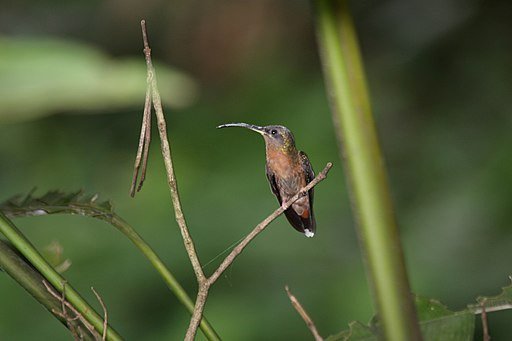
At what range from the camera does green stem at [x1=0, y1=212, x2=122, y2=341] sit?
582 millimetres

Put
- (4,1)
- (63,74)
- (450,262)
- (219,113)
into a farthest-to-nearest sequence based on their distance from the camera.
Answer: (4,1), (219,113), (450,262), (63,74)

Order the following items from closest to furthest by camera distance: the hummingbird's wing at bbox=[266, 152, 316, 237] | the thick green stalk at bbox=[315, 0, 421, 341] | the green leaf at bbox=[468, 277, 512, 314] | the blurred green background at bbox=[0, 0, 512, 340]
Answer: the thick green stalk at bbox=[315, 0, 421, 341] < the green leaf at bbox=[468, 277, 512, 314] < the hummingbird's wing at bbox=[266, 152, 316, 237] < the blurred green background at bbox=[0, 0, 512, 340]

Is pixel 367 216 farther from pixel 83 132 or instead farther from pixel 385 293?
pixel 83 132

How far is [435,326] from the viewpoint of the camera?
0.62 metres

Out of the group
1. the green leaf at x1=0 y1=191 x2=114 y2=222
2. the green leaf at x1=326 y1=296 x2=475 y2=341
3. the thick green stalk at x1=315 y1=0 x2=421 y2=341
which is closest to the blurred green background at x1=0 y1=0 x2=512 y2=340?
the green leaf at x1=0 y1=191 x2=114 y2=222

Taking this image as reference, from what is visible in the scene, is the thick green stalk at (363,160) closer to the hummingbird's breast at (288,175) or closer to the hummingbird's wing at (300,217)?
the hummingbird's wing at (300,217)

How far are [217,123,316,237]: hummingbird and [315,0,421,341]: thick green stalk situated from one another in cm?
72

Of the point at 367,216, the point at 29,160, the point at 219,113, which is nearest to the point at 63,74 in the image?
the point at 367,216

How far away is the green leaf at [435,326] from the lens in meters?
0.60

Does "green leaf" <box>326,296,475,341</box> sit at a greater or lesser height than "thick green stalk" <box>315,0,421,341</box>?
lesser

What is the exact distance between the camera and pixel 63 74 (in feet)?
1.72

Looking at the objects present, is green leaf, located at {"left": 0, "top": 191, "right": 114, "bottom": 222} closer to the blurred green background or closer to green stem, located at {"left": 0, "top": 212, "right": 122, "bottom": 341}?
green stem, located at {"left": 0, "top": 212, "right": 122, "bottom": 341}

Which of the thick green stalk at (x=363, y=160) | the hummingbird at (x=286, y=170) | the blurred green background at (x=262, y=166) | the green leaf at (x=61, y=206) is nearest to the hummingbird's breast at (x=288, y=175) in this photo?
the hummingbird at (x=286, y=170)

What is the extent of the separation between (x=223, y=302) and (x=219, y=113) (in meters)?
0.74
